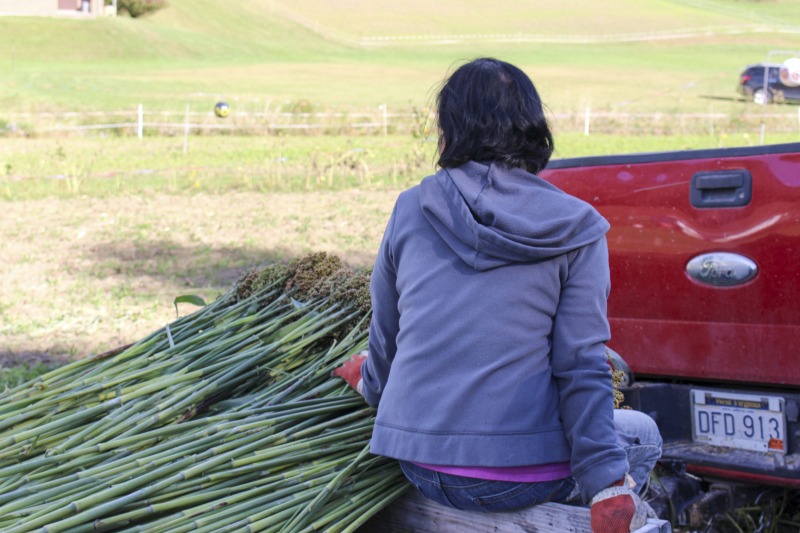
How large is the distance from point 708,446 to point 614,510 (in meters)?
1.63

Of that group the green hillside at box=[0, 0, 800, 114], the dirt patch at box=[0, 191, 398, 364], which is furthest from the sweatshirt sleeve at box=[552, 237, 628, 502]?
the green hillside at box=[0, 0, 800, 114]

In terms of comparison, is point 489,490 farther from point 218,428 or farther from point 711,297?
point 711,297

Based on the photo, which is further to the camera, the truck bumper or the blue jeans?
the truck bumper

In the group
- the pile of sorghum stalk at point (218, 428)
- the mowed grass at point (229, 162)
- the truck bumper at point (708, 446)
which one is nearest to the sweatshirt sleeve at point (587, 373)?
the pile of sorghum stalk at point (218, 428)

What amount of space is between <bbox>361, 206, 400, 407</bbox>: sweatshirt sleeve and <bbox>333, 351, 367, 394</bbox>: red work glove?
0.12 meters

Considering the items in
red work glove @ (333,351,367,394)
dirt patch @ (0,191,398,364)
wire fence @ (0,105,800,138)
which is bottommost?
dirt patch @ (0,191,398,364)

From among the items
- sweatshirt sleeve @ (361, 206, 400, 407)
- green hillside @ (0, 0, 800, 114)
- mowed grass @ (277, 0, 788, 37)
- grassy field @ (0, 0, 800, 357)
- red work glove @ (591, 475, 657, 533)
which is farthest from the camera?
mowed grass @ (277, 0, 788, 37)

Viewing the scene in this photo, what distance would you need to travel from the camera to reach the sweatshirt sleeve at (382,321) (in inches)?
100.0

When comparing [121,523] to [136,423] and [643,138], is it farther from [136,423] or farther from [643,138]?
[643,138]

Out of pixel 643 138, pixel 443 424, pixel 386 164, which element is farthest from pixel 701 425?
pixel 643 138

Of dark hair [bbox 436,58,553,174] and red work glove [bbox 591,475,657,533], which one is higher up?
dark hair [bbox 436,58,553,174]

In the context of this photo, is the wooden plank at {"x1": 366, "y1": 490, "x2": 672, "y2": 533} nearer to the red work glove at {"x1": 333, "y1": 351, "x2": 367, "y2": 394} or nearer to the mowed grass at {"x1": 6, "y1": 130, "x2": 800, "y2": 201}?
the red work glove at {"x1": 333, "y1": 351, "x2": 367, "y2": 394}

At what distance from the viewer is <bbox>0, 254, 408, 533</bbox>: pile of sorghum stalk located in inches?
94.3

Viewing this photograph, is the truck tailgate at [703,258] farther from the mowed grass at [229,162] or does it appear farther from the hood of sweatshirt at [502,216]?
the mowed grass at [229,162]
